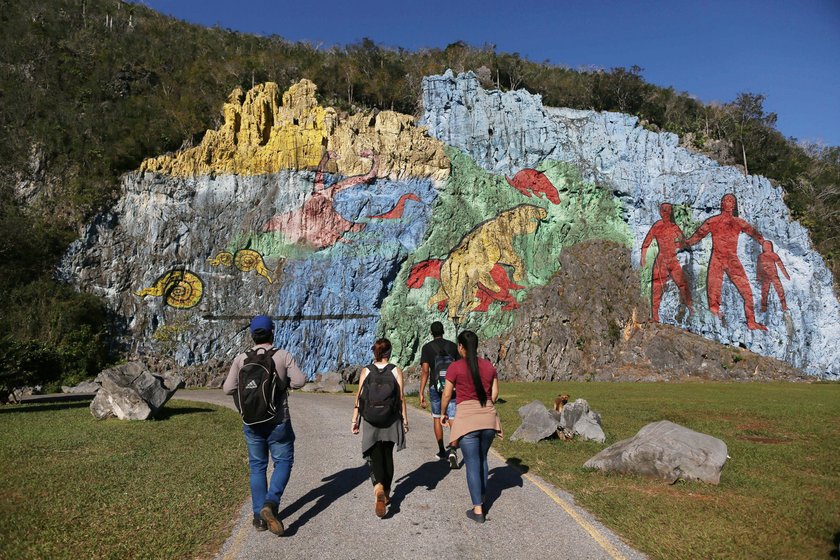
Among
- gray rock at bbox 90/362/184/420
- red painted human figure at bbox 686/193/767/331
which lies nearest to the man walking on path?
gray rock at bbox 90/362/184/420

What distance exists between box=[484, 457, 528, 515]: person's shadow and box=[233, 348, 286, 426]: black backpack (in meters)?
2.80

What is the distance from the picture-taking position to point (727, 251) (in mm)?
38938

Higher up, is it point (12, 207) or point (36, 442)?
point (12, 207)

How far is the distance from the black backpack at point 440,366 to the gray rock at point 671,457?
2756 mm

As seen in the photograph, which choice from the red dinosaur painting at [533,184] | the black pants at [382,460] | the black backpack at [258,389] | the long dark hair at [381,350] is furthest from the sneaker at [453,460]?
the red dinosaur painting at [533,184]

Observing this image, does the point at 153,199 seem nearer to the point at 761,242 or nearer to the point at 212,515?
the point at 212,515

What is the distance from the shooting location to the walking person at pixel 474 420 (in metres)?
5.75

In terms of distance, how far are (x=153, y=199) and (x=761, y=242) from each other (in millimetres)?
44214

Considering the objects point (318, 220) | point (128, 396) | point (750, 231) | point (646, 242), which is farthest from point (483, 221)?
point (128, 396)

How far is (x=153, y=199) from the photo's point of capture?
3403cm

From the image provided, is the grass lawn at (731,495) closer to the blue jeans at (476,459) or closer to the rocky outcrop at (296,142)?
the blue jeans at (476,459)

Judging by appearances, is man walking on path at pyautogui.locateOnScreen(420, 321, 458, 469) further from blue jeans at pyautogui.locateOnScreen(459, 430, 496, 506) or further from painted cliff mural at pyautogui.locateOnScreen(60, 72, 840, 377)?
painted cliff mural at pyautogui.locateOnScreen(60, 72, 840, 377)

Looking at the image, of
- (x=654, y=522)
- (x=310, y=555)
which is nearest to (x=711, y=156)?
(x=654, y=522)

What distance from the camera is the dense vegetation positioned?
97.7ft
